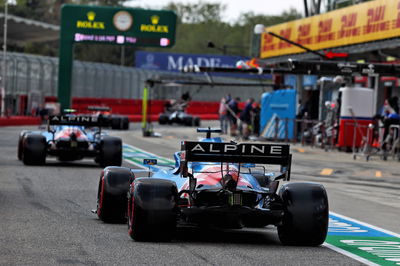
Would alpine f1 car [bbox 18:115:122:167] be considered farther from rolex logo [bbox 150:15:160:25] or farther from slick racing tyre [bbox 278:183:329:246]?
rolex logo [bbox 150:15:160:25]

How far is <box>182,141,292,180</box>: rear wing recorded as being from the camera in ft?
33.5

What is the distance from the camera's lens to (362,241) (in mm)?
11164

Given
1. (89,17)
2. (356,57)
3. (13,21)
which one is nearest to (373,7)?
(356,57)

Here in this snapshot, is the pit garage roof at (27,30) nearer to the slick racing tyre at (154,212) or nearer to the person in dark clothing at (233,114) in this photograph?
the person in dark clothing at (233,114)

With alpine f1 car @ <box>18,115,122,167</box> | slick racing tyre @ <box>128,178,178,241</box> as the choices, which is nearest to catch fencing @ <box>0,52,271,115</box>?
alpine f1 car @ <box>18,115,122,167</box>

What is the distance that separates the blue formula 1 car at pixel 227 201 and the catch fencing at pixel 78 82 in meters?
31.3

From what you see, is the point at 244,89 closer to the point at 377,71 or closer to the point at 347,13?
the point at 347,13

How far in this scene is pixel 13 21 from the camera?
51312mm

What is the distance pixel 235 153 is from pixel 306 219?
3.13ft

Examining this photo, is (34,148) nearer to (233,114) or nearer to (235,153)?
(235,153)

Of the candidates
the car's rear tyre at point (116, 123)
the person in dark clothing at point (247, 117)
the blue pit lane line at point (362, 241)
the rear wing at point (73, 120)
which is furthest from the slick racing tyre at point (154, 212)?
the car's rear tyre at point (116, 123)

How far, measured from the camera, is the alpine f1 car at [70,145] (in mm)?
21266

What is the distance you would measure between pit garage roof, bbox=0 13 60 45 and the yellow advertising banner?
47.1ft

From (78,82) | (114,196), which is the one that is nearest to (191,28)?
(78,82)
